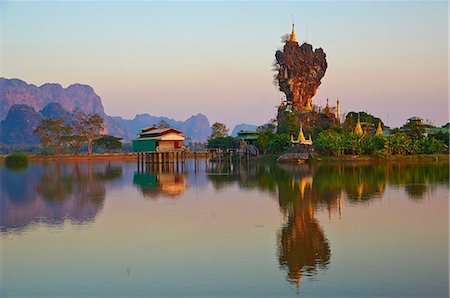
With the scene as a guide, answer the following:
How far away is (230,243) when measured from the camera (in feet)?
53.8

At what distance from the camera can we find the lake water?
12047mm

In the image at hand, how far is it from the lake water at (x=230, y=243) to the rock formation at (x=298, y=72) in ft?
147

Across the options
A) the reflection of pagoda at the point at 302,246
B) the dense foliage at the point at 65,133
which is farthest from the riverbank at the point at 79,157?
the reflection of pagoda at the point at 302,246

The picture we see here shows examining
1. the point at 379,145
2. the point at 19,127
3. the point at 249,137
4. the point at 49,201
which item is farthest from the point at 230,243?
the point at 19,127

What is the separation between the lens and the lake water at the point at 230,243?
12.0 metres

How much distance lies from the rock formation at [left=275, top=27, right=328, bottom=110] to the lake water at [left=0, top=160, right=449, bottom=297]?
44671 mm

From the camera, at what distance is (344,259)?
13992mm

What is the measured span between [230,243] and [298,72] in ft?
197

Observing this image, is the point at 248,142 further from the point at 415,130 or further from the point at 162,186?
the point at 162,186

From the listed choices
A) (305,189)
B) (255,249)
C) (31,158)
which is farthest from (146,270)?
(31,158)

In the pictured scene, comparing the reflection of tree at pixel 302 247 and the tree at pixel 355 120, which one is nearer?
the reflection of tree at pixel 302 247

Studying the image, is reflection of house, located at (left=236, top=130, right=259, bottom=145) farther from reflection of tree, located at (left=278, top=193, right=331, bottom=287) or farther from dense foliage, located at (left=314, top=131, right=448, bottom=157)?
reflection of tree, located at (left=278, top=193, right=331, bottom=287)

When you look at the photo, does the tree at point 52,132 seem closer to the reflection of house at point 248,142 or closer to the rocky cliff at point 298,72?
the reflection of house at point 248,142

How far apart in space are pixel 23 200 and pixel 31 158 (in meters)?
53.2
